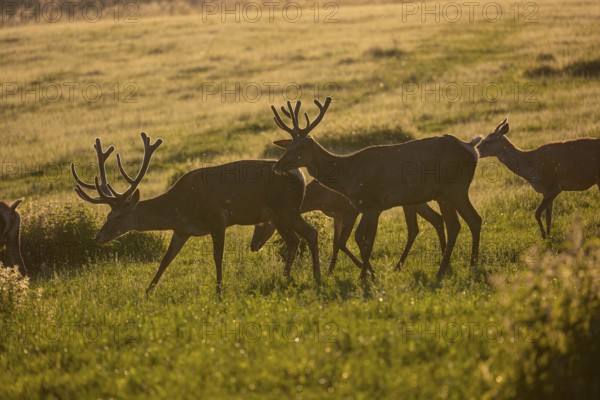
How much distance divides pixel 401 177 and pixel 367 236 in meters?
0.88

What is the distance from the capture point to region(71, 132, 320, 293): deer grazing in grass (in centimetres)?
1217

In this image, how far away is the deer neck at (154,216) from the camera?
12.3 m

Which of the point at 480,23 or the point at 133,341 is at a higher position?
the point at 480,23

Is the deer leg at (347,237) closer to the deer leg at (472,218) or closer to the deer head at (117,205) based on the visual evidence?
the deer leg at (472,218)

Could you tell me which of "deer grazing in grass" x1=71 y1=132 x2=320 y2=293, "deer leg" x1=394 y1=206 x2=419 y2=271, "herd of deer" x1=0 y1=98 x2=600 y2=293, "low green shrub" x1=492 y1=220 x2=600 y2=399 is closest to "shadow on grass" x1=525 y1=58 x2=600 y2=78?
"herd of deer" x1=0 y1=98 x2=600 y2=293

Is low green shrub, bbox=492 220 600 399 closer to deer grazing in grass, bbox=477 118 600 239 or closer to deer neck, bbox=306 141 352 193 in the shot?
deer neck, bbox=306 141 352 193

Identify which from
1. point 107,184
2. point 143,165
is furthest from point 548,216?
point 107,184

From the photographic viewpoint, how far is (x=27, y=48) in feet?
155

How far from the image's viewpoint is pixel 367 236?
1167 cm

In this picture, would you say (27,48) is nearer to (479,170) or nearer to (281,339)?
(479,170)

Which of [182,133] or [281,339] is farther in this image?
[182,133]

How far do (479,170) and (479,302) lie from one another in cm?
1177

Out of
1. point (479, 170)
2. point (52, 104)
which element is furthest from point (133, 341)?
point (52, 104)

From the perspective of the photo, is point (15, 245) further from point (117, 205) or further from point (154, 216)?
point (154, 216)
